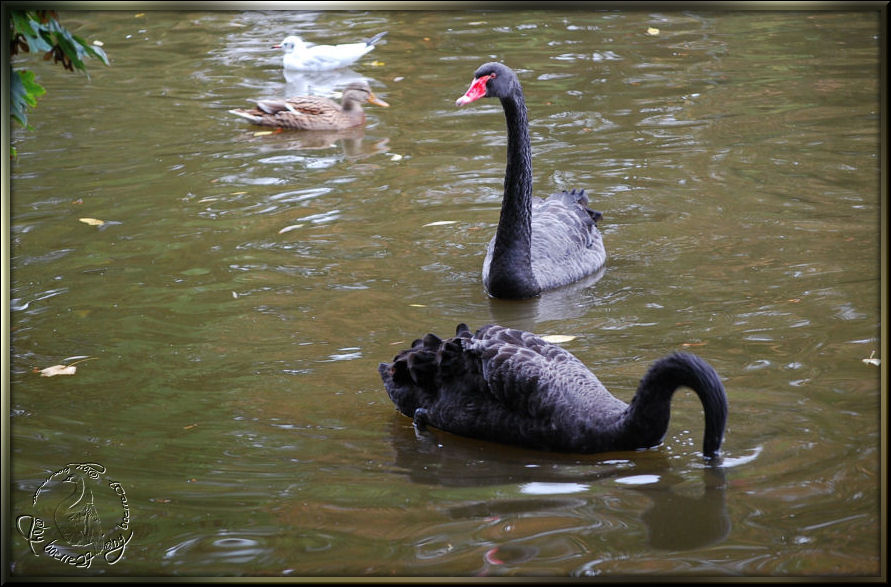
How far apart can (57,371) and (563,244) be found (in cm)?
293

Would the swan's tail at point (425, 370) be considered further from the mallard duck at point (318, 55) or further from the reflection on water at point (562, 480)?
the mallard duck at point (318, 55)

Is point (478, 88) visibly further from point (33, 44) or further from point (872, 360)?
point (33, 44)

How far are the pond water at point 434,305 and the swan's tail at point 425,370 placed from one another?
0.43 feet

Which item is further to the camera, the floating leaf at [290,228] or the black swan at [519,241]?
the floating leaf at [290,228]

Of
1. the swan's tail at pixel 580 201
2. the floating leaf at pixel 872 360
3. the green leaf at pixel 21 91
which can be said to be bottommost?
the floating leaf at pixel 872 360

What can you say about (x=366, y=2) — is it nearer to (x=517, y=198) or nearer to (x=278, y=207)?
(x=517, y=198)

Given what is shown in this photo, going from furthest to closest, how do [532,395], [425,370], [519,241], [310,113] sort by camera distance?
1. [310,113]
2. [519,241]
3. [425,370]
4. [532,395]

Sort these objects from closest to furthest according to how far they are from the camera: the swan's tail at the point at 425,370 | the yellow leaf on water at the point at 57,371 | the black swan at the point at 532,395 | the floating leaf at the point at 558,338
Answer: the black swan at the point at 532,395, the swan's tail at the point at 425,370, the yellow leaf on water at the point at 57,371, the floating leaf at the point at 558,338

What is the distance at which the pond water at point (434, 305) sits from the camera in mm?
3623

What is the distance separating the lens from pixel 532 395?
14.0 ft

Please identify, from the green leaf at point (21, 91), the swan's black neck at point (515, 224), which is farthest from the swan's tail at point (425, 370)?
the green leaf at point (21, 91)

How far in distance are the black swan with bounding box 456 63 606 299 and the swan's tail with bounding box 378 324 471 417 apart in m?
1.48

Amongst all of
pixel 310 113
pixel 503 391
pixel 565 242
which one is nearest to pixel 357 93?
pixel 310 113

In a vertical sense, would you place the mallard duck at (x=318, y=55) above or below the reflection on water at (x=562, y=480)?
above
